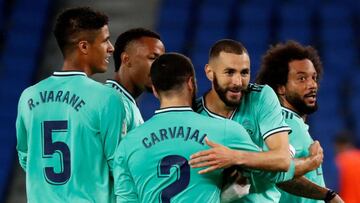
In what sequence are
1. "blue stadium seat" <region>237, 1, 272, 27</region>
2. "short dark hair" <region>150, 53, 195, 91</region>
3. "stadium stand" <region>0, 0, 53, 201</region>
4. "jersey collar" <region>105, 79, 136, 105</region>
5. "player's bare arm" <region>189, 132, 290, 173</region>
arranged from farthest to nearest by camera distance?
"blue stadium seat" <region>237, 1, 272, 27</region> → "stadium stand" <region>0, 0, 53, 201</region> → "jersey collar" <region>105, 79, 136, 105</region> → "short dark hair" <region>150, 53, 195, 91</region> → "player's bare arm" <region>189, 132, 290, 173</region>

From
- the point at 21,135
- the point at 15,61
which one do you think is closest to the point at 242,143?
the point at 21,135

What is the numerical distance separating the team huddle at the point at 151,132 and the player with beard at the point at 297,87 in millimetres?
14

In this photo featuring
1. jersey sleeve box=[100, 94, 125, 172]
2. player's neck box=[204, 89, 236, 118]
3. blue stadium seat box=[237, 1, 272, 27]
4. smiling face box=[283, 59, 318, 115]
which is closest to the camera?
jersey sleeve box=[100, 94, 125, 172]

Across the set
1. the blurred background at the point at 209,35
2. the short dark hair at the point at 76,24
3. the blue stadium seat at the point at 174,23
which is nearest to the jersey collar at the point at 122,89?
the short dark hair at the point at 76,24

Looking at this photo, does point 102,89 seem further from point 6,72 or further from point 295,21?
point 295,21

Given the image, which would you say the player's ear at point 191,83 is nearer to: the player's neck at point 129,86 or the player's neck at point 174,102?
the player's neck at point 174,102

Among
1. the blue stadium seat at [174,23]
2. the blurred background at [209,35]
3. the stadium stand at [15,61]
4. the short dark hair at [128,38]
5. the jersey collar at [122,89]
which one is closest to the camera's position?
the jersey collar at [122,89]

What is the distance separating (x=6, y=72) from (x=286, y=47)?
576 centimetres

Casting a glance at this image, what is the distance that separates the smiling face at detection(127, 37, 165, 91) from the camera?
367 centimetres

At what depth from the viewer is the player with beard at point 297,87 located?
150 inches

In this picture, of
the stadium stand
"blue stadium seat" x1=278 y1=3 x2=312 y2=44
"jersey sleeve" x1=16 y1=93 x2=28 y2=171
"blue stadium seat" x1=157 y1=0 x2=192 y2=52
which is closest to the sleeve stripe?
"jersey sleeve" x1=16 y1=93 x2=28 y2=171

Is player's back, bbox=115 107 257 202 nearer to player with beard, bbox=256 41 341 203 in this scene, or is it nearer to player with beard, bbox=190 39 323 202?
player with beard, bbox=190 39 323 202

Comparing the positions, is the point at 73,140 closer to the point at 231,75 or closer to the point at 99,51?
the point at 99,51

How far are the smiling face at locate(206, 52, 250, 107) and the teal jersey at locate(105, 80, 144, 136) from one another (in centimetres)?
42
